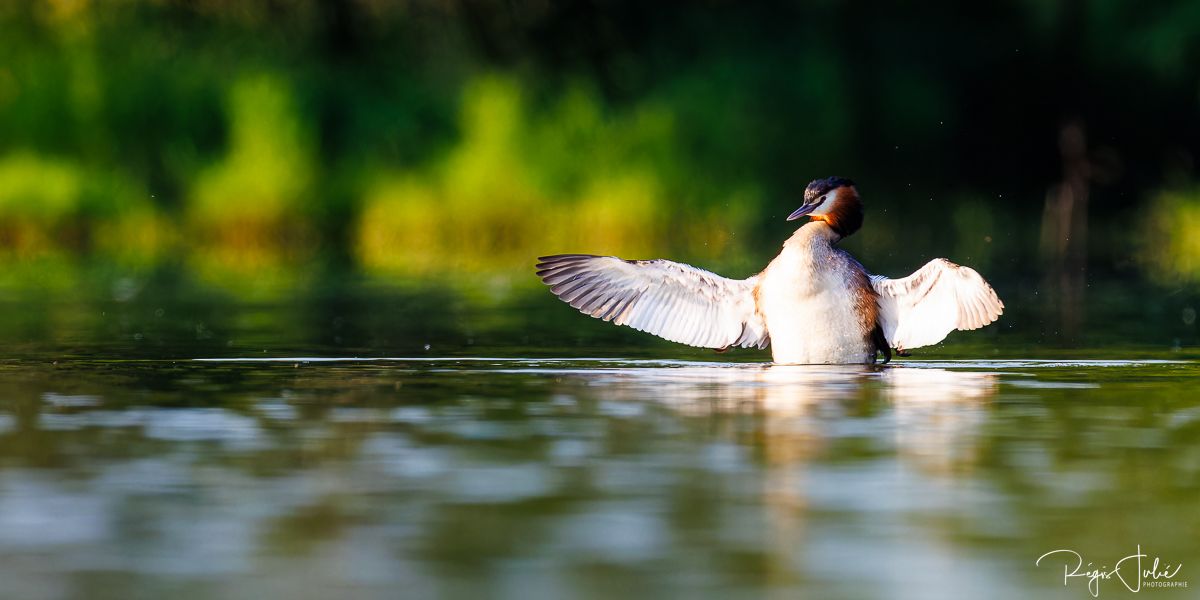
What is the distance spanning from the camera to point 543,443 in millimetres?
7840

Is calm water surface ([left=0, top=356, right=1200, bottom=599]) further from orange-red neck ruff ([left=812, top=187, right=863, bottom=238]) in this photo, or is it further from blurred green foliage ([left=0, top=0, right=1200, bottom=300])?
blurred green foliage ([left=0, top=0, right=1200, bottom=300])

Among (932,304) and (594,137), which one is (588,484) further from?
(594,137)

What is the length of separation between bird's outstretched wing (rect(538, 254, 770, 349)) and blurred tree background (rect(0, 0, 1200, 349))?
25.8 feet

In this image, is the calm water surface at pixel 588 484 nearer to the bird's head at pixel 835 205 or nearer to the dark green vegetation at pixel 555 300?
the dark green vegetation at pixel 555 300

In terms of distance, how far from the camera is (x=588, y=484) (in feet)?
22.4

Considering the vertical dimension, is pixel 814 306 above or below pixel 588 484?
above

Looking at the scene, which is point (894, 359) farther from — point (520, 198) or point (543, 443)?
point (520, 198)

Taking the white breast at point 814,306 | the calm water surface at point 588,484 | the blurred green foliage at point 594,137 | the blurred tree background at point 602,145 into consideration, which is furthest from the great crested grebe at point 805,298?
the blurred green foliage at point 594,137

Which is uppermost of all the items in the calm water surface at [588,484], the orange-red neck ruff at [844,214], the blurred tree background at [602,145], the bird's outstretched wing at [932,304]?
the blurred tree background at [602,145]

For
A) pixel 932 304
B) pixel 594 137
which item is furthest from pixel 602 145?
pixel 932 304

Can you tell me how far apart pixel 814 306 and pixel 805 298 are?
0.07m

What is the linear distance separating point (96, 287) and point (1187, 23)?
17.7 m

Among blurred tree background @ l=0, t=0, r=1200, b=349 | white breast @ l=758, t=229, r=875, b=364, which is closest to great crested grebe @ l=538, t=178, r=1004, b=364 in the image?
white breast @ l=758, t=229, r=875, b=364

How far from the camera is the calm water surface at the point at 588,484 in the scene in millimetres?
5414
